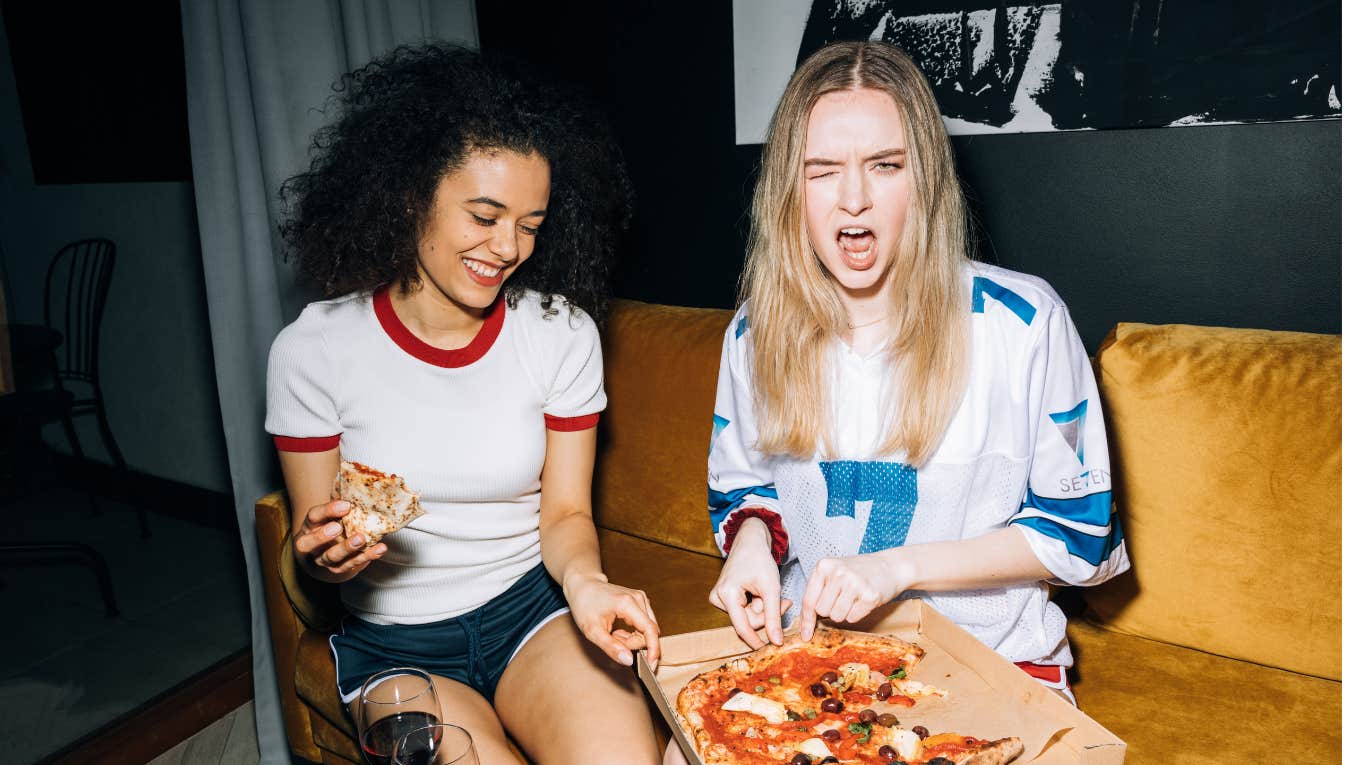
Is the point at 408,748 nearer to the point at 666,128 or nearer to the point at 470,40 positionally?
the point at 666,128

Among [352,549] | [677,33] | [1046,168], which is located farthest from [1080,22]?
[352,549]

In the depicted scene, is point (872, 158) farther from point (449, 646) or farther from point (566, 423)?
point (449, 646)

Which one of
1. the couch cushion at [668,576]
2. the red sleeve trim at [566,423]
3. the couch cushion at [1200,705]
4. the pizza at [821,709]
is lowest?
the couch cushion at [1200,705]

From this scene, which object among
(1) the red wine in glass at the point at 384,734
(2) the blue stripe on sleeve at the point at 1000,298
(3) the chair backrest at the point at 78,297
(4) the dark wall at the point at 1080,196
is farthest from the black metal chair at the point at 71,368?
(2) the blue stripe on sleeve at the point at 1000,298

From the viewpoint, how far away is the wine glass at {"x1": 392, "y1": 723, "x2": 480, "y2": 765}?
1079 mm

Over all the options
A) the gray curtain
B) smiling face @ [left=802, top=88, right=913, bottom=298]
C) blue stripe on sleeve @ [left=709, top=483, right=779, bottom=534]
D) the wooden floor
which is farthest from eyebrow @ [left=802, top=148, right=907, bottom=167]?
the wooden floor

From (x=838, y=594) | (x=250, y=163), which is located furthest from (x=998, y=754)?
(x=250, y=163)

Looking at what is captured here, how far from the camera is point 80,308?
3.45 meters

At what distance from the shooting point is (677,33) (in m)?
2.70

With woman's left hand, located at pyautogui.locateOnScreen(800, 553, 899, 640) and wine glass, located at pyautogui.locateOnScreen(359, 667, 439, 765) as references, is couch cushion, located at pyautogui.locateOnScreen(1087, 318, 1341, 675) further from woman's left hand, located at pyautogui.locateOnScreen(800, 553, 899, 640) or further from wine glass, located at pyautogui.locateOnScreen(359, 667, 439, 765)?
wine glass, located at pyautogui.locateOnScreen(359, 667, 439, 765)

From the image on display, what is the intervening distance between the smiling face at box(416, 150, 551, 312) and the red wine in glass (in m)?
0.79

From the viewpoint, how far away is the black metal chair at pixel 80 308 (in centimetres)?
344

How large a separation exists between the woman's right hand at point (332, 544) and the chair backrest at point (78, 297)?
100 inches

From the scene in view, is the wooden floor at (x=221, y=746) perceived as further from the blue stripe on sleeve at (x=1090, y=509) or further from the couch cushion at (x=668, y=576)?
the blue stripe on sleeve at (x=1090, y=509)
